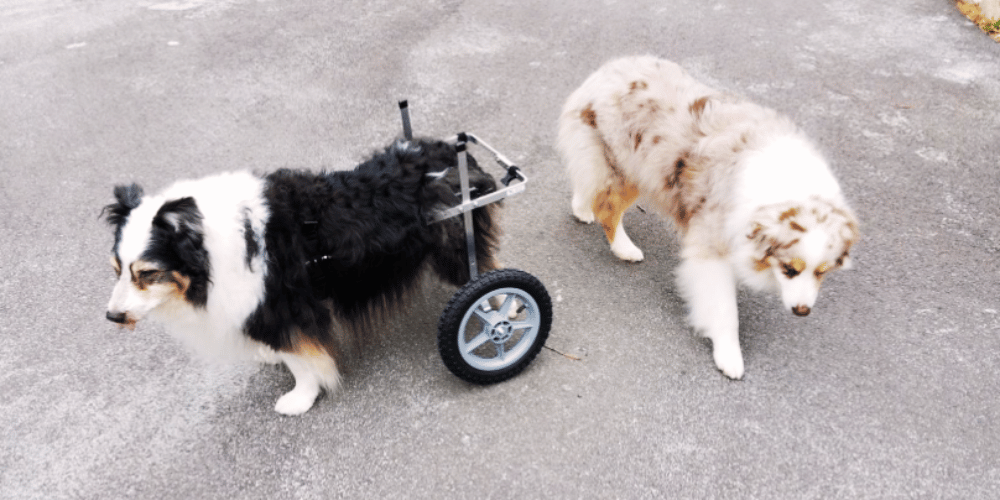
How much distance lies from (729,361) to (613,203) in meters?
1.02

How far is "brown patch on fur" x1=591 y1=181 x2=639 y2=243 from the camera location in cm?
335

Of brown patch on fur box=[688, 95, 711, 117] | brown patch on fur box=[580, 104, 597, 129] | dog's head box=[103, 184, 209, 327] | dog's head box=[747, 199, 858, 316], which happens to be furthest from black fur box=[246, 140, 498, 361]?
dog's head box=[747, 199, 858, 316]

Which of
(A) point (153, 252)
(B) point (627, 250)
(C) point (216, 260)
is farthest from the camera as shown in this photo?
(B) point (627, 250)

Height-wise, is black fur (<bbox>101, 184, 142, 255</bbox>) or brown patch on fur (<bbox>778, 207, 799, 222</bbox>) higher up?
black fur (<bbox>101, 184, 142, 255</bbox>)

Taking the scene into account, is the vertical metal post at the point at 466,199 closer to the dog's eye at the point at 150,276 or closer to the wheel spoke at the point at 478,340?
the wheel spoke at the point at 478,340

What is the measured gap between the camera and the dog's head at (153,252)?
83.4 inches

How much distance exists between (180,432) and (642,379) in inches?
84.0

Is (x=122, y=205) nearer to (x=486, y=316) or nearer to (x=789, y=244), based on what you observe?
(x=486, y=316)

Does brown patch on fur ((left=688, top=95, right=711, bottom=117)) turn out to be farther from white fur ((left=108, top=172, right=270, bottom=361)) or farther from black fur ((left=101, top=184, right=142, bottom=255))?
black fur ((left=101, top=184, right=142, bottom=255))

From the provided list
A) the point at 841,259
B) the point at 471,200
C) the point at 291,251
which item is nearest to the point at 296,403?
the point at 291,251

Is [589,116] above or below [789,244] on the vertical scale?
above

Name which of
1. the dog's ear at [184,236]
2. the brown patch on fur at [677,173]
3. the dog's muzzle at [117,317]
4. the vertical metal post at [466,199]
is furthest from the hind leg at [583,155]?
the dog's muzzle at [117,317]

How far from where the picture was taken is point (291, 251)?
238 cm

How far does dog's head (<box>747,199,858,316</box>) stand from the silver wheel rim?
991 millimetres
